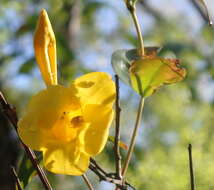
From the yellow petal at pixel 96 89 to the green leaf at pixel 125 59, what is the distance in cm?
7

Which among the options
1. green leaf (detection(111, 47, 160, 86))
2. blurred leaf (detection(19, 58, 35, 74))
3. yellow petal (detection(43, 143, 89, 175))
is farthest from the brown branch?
blurred leaf (detection(19, 58, 35, 74))

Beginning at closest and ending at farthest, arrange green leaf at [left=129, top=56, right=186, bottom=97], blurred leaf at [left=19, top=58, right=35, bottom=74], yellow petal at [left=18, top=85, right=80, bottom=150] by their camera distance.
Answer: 1. yellow petal at [left=18, top=85, right=80, bottom=150]
2. green leaf at [left=129, top=56, right=186, bottom=97]
3. blurred leaf at [left=19, top=58, right=35, bottom=74]

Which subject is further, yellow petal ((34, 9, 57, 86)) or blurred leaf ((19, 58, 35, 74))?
blurred leaf ((19, 58, 35, 74))

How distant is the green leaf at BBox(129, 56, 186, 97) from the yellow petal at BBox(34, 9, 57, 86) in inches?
4.5

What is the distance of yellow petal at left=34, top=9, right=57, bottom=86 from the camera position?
2.21 ft

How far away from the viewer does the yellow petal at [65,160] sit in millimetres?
598

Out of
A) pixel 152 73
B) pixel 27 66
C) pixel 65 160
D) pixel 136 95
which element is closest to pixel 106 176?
pixel 65 160

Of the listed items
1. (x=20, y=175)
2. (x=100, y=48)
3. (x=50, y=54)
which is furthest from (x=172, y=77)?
(x=100, y=48)

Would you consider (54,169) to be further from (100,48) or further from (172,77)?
(100,48)

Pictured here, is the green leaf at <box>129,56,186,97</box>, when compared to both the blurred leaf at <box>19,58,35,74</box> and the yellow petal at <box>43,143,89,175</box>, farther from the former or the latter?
the blurred leaf at <box>19,58,35,74</box>

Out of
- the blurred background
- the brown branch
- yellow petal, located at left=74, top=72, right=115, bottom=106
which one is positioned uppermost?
yellow petal, located at left=74, top=72, right=115, bottom=106

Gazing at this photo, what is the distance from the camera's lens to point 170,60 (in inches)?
28.0

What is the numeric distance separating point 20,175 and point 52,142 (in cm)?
20

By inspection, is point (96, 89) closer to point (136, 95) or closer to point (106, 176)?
point (106, 176)
